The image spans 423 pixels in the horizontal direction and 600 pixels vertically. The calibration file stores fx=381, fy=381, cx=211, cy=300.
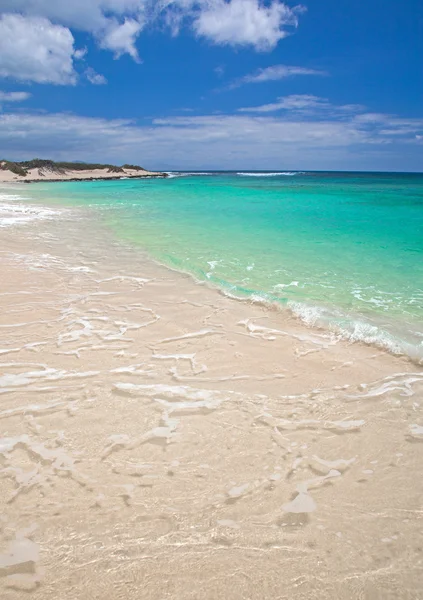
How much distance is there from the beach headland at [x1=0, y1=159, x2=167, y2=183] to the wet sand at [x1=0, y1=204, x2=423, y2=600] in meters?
56.1

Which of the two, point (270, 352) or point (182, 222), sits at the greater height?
point (182, 222)

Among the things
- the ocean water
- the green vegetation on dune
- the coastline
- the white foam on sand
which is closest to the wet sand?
the ocean water

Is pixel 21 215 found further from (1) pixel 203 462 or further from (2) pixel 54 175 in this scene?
(2) pixel 54 175

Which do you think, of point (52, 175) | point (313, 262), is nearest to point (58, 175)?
point (52, 175)

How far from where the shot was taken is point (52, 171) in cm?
6762

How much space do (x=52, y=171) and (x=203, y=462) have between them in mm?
74541

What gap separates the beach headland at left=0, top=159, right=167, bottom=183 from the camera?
5858 cm

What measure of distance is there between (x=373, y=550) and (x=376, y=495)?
45cm

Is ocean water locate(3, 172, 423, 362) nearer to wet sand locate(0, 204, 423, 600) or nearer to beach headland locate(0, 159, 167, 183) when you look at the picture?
wet sand locate(0, 204, 423, 600)

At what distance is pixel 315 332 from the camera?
5.46m

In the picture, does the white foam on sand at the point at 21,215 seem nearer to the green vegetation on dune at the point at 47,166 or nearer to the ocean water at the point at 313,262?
the ocean water at the point at 313,262

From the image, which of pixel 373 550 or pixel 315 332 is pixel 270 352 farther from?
pixel 373 550

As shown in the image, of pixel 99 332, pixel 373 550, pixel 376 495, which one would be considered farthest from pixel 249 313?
pixel 373 550

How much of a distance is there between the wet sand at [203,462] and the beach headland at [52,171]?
184 ft
